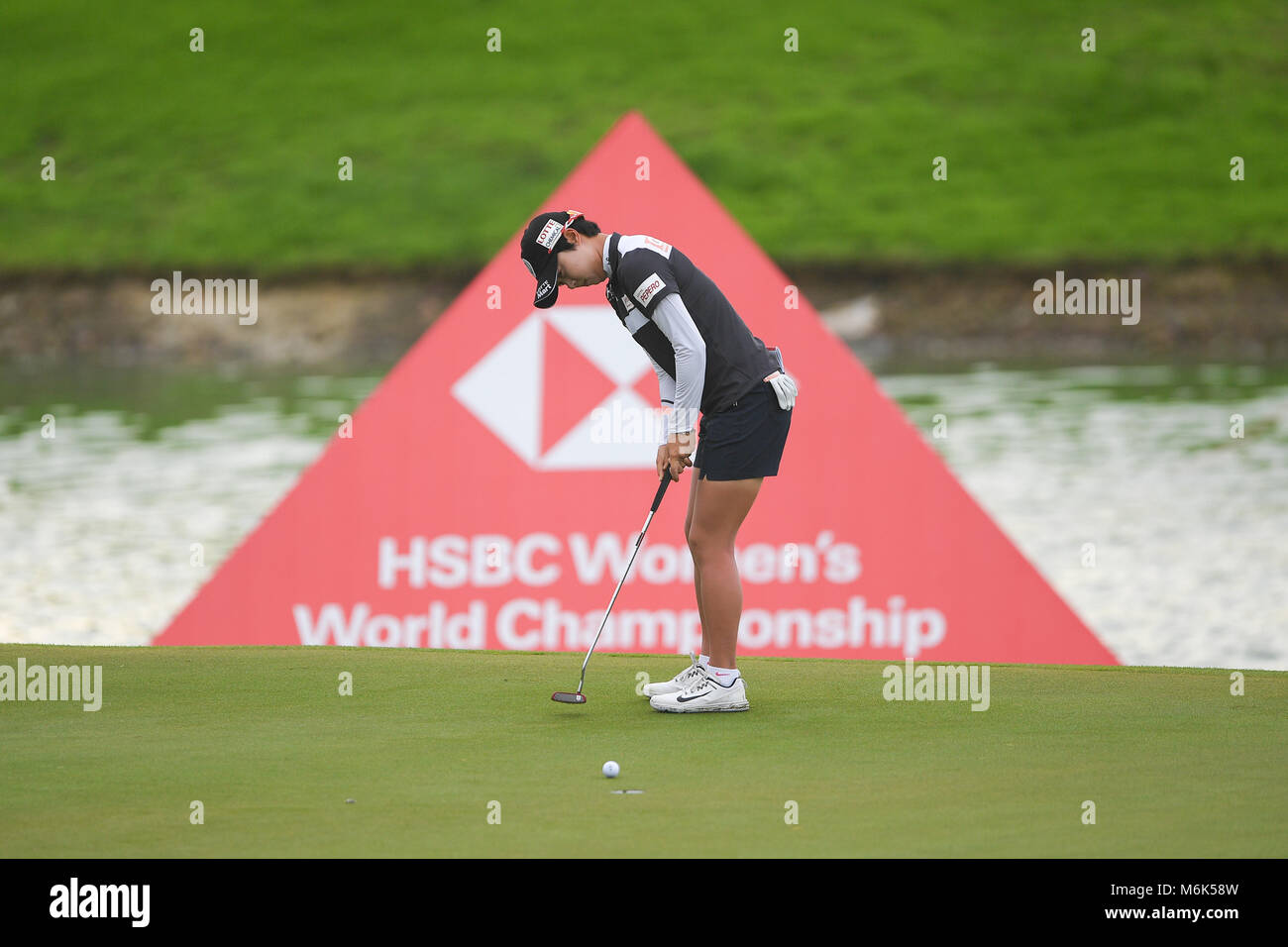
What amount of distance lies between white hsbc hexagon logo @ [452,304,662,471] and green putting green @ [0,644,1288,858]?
2018mm

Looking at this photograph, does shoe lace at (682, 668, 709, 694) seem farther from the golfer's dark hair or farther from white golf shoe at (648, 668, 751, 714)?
the golfer's dark hair

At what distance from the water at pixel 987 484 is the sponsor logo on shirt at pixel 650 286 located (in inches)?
212

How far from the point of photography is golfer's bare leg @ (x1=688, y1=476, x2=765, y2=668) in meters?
5.24

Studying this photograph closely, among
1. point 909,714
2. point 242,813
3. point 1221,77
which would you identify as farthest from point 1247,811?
point 1221,77

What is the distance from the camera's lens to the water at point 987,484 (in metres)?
10.7

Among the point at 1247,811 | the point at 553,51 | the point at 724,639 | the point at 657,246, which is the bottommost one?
the point at 1247,811

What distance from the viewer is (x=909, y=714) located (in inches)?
204

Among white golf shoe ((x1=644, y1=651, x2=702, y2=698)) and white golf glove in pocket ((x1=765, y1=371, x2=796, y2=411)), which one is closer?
white golf glove in pocket ((x1=765, y1=371, x2=796, y2=411))

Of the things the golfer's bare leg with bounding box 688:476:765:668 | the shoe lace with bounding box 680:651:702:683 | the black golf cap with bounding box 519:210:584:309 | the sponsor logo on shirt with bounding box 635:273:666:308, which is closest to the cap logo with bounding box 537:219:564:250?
the black golf cap with bounding box 519:210:584:309

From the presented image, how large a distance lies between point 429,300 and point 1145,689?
20.4 m

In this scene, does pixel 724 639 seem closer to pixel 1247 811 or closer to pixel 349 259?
pixel 1247 811

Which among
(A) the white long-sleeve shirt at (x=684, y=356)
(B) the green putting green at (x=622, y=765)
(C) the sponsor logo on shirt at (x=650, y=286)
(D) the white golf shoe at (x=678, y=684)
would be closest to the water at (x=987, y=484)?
(B) the green putting green at (x=622, y=765)

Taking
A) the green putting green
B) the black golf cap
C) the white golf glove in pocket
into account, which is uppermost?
the black golf cap

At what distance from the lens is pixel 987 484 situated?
1515cm
